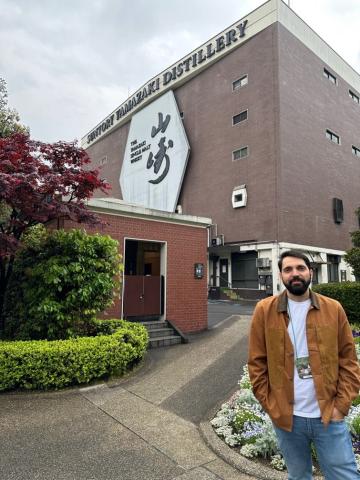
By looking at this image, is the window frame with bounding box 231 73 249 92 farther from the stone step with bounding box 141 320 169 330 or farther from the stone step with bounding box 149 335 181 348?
the stone step with bounding box 149 335 181 348

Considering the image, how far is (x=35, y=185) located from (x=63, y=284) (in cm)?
196

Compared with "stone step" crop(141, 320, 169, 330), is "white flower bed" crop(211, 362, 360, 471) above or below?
below

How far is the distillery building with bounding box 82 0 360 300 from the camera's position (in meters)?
22.0

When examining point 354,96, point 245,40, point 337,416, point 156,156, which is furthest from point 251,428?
point 354,96

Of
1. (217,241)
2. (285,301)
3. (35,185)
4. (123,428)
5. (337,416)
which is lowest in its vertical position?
(123,428)

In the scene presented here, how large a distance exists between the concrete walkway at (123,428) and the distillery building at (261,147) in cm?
1598

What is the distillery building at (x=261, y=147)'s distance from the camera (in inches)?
866

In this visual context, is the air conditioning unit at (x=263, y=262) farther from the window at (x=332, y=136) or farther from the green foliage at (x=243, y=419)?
the green foliage at (x=243, y=419)

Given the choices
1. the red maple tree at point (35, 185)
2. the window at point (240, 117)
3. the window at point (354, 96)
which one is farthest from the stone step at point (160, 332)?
the window at point (354, 96)

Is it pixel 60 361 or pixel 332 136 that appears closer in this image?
pixel 60 361

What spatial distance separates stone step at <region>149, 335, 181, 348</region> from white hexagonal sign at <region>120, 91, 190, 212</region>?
19.7 metres

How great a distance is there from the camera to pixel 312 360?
7.04 ft

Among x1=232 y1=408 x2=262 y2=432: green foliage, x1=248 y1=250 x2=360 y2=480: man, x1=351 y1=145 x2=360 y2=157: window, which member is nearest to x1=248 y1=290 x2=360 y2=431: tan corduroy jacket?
x1=248 y1=250 x2=360 y2=480: man

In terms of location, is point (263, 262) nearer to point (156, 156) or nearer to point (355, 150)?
point (156, 156)
